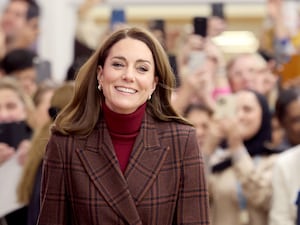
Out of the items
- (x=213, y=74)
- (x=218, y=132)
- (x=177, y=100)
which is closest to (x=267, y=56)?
(x=213, y=74)

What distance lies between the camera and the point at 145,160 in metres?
2.71

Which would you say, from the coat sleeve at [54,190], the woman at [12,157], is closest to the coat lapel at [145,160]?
the coat sleeve at [54,190]

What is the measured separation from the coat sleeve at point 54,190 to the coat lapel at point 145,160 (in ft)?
0.69

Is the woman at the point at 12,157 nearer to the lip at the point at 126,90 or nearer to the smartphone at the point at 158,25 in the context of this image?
the lip at the point at 126,90

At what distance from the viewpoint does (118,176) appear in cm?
268

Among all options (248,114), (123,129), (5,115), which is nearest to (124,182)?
(123,129)

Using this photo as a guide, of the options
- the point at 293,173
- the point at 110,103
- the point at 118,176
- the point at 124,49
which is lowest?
the point at 293,173

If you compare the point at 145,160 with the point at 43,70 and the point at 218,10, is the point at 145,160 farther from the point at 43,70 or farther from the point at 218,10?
the point at 218,10

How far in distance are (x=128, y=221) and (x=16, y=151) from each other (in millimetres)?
1644

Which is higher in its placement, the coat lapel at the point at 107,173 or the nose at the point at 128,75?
the nose at the point at 128,75

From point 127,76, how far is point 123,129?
0.18m

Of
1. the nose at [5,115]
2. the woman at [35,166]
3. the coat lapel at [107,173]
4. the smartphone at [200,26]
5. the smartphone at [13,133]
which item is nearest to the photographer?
the coat lapel at [107,173]

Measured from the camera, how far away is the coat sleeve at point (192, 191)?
270cm

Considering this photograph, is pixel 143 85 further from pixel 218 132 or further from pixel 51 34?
pixel 51 34
